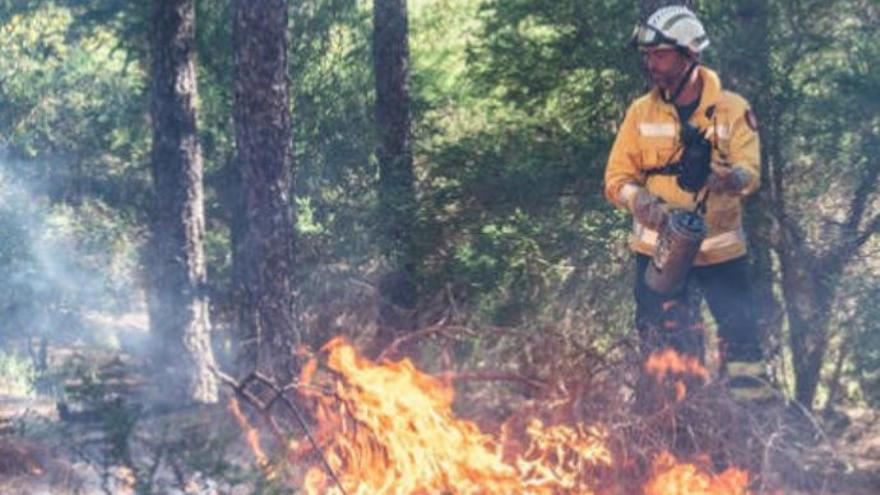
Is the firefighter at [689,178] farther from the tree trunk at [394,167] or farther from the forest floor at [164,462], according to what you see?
the tree trunk at [394,167]

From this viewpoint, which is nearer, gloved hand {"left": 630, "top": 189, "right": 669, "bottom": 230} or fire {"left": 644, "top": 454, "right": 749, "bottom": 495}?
fire {"left": 644, "top": 454, "right": 749, "bottom": 495}

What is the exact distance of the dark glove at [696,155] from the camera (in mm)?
6812

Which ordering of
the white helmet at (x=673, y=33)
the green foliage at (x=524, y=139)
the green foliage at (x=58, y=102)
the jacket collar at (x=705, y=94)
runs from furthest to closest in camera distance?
the green foliage at (x=58, y=102), the green foliage at (x=524, y=139), the jacket collar at (x=705, y=94), the white helmet at (x=673, y=33)

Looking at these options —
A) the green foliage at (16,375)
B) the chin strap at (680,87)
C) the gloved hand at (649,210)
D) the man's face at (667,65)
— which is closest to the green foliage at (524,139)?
the gloved hand at (649,210)

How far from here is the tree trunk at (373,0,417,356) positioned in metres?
11.1

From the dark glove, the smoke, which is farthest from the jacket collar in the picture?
the smoke

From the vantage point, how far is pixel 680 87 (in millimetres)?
6906

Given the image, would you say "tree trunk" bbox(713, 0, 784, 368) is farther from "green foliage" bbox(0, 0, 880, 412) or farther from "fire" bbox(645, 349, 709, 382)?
"fire" bbox(645, 349, 709, 382)

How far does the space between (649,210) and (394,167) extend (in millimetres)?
5318

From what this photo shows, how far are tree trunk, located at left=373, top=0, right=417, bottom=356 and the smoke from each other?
586 centimetres

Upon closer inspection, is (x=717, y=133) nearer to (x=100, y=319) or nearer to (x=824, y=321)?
(x=824, y=321)

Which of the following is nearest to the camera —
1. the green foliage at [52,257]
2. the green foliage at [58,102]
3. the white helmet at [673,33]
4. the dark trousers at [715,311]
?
the white helmet at [673,33]

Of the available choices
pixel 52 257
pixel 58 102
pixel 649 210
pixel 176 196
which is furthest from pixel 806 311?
pixel 58 102

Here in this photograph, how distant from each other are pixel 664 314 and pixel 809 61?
4.48m
